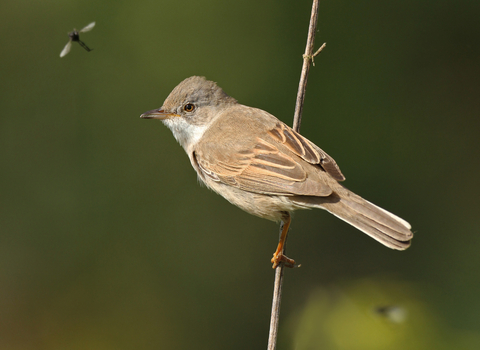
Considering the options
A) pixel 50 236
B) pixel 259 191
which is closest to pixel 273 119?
pixel 259 191

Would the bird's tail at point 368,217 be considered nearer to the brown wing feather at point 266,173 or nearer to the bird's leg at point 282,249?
the brown wing feather at point 266,173

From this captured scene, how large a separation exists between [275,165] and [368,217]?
852 millimetres

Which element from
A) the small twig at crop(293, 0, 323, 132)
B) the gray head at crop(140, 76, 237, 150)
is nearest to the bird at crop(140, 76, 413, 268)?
the gray head at crop(140, 76, 237, 150)

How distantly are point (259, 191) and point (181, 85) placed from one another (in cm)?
142

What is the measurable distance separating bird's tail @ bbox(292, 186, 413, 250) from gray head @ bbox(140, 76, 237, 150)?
1400 mm

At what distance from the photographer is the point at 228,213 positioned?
614cm

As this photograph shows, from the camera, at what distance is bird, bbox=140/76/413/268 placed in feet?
11.9

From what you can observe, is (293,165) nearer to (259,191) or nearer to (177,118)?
(259,191)

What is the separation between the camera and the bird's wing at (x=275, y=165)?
12.7 ft

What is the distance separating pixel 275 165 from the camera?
4043 mm

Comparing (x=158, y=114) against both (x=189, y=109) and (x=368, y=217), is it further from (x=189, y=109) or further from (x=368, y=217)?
(x=368, y=217)

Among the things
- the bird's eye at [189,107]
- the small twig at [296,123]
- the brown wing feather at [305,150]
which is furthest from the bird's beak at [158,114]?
the small twig at [296,123]

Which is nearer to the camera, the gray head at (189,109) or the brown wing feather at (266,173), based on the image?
the brown wing feather at (266,173)

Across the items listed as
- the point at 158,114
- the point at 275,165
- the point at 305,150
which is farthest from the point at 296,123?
the point at 158,114
